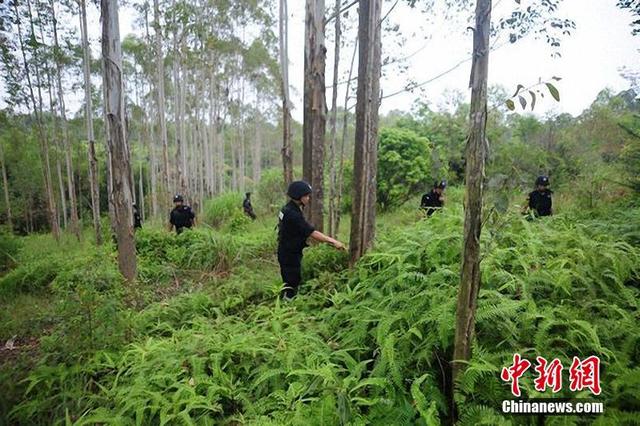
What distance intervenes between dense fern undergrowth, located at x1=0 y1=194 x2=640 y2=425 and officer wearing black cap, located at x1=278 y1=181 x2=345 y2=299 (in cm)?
29

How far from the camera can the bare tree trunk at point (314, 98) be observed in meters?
5.63

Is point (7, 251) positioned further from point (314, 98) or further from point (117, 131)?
point (314, 98)

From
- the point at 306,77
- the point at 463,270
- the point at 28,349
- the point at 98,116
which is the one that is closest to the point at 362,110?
the point at 306,77

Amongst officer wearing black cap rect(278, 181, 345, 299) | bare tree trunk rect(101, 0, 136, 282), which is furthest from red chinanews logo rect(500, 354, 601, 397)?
bare tree trunk rect(101, 0, 136, 282)

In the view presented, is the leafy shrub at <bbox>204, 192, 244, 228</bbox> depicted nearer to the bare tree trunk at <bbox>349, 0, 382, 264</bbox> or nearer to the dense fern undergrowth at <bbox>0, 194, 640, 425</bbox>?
the dense fern undergrowth at <bbox>0, 194, 640, 425</bbox>

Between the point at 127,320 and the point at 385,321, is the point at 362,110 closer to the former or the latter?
the point at 385,321

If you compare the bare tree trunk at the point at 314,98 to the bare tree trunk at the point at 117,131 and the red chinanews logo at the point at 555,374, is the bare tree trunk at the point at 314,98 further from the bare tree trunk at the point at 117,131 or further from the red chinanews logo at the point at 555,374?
the red chinanews logo at the point at 555,374

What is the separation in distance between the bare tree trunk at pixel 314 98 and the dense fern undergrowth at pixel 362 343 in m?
2.31

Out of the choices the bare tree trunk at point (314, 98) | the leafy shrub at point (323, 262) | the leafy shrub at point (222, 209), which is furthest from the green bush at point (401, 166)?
the leafy shrub at point (323, 262)

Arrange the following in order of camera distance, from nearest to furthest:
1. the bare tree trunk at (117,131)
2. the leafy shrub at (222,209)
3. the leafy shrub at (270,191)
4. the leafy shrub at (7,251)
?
1. the bare tree trunk at (117,131)
2. the leafy shrub at (7,251)
3. the leafy shrub at (222,209)
4. the leafy shrub at (270,191)

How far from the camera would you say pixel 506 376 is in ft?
6.59

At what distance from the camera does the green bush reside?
13.8m

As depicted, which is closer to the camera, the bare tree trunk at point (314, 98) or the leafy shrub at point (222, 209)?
the bare tree trunk at point (314, 98)

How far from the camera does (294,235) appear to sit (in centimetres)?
414
